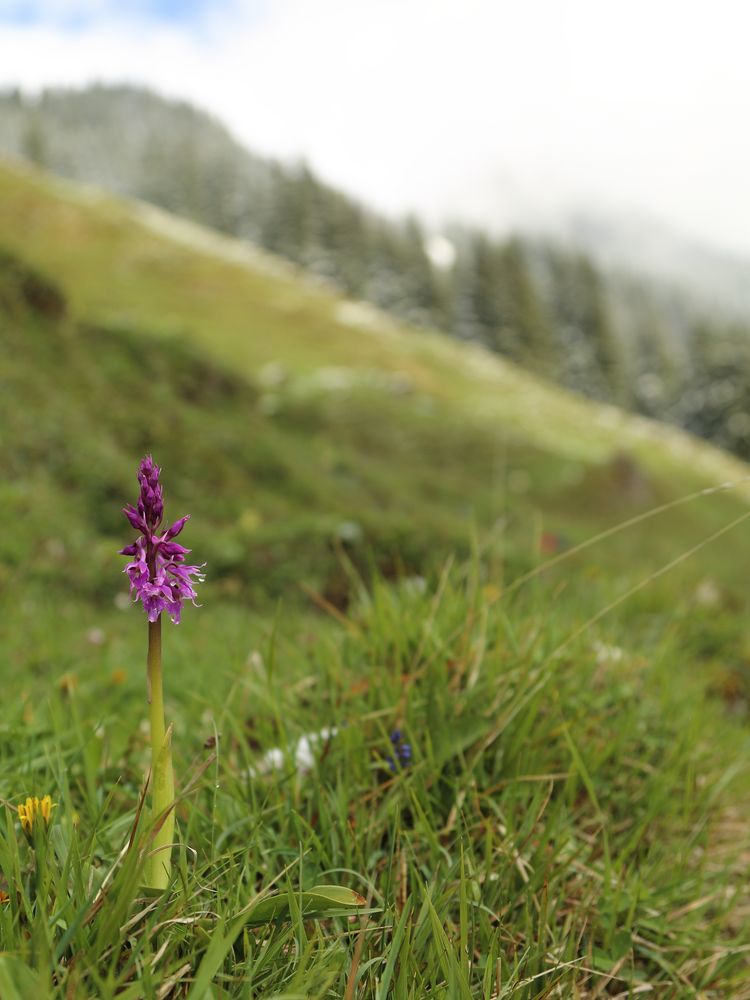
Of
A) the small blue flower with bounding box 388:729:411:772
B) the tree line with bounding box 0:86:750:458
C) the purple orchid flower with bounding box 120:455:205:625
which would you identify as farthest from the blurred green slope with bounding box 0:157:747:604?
the tree line with bounding box 0:86:750:458

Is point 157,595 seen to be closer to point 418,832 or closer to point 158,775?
point 158,775

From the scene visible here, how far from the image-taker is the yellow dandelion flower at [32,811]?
1.37 metres

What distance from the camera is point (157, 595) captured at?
1223 millimetres

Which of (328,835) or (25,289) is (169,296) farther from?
(328,835)

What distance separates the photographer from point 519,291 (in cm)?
6481

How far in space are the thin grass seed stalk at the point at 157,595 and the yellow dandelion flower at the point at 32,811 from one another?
26cm

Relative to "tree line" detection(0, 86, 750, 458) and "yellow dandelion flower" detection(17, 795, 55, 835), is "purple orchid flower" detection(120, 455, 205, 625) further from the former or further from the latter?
"tree line" detection(0, 86, 750, 458)

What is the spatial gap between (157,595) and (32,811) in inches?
21.9

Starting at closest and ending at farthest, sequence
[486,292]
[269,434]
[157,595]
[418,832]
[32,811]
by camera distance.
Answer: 1. [157,595]
2. [32,811]
3. [418,832]
4. [269,434]
5. [486,292]

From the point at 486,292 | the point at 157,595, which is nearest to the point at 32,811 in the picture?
the point at 157,595

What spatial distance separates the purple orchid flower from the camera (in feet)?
3.89

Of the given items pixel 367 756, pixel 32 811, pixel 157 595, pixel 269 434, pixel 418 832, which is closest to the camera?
pixel 157 595

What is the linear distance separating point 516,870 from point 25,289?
11.6m

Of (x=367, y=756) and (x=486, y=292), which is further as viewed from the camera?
(x=486, y=292)
